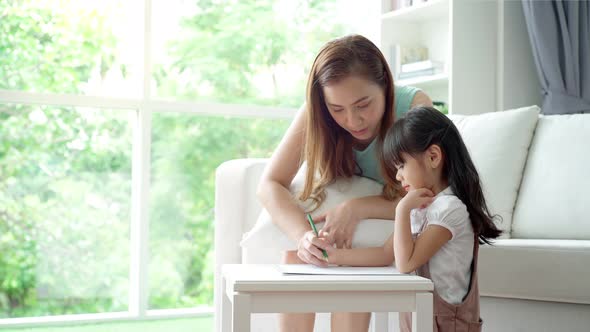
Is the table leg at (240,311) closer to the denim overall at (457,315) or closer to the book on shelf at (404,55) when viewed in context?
the denim overall at (457,315)

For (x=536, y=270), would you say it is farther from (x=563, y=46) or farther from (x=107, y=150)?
(x=107, y=150)

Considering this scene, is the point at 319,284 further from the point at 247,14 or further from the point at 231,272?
the point at 247,14

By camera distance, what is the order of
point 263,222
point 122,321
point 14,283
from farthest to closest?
point 122,321 → point 14,283 → point 263,222

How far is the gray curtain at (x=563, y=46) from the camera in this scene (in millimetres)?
3326

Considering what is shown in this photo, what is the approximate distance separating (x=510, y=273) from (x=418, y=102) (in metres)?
0.53

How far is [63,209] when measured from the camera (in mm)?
3236

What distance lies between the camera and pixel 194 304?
3.58 meters

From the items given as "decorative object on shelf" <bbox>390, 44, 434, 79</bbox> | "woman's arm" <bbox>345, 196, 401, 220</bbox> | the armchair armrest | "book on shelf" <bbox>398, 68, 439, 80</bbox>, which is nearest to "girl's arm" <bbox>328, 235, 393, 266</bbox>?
"woman's arm" <bbox>345, 196, 401, 220</bbox>

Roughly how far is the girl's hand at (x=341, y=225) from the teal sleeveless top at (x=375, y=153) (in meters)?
0.21

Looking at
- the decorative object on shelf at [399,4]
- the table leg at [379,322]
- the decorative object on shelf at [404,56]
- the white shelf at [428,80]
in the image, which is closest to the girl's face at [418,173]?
the table leg at [379,322]

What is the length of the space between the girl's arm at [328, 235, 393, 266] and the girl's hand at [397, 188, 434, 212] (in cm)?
18

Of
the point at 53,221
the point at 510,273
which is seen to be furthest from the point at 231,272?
the point at 53,221

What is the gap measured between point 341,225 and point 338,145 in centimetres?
27

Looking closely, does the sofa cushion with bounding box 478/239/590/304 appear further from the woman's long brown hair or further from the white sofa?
the woman's long brown hair
